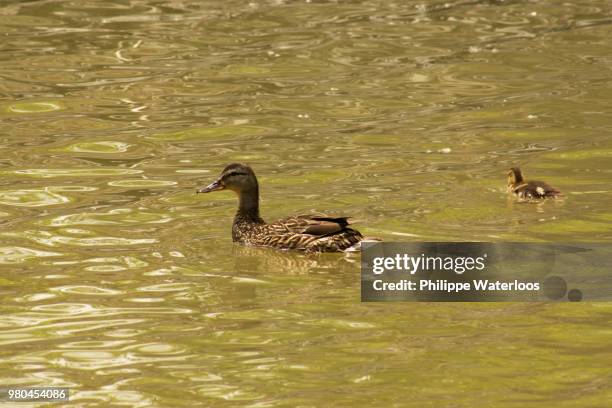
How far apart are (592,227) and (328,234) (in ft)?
6.74

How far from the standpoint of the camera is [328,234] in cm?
1160

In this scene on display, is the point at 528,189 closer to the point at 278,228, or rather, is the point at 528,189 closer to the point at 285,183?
the point at 278,228

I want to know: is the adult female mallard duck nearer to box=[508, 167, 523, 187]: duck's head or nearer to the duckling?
the duckling

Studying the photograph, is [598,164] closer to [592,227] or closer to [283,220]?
[592,227]

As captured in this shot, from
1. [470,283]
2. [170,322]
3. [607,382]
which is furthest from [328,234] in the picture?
[607,382]

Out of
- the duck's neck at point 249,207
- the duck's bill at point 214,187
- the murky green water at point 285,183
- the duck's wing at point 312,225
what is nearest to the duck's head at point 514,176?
the murky green water at point 285,183

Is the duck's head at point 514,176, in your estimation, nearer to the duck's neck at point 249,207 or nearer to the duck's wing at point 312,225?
the duck's wing at point 312,225

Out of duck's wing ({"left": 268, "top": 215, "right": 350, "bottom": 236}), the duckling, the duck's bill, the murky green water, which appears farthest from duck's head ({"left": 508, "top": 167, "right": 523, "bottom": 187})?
the duck's bill

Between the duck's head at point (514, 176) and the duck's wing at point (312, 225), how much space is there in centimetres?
209

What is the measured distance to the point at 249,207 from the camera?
1237 centimetres

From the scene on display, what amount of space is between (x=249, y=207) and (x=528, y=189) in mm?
2294

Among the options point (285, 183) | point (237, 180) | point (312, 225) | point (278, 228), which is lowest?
point (285, 183)

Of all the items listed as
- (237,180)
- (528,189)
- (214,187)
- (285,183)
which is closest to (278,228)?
(237,180)

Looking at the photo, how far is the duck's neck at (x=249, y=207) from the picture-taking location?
1223 centimetres
